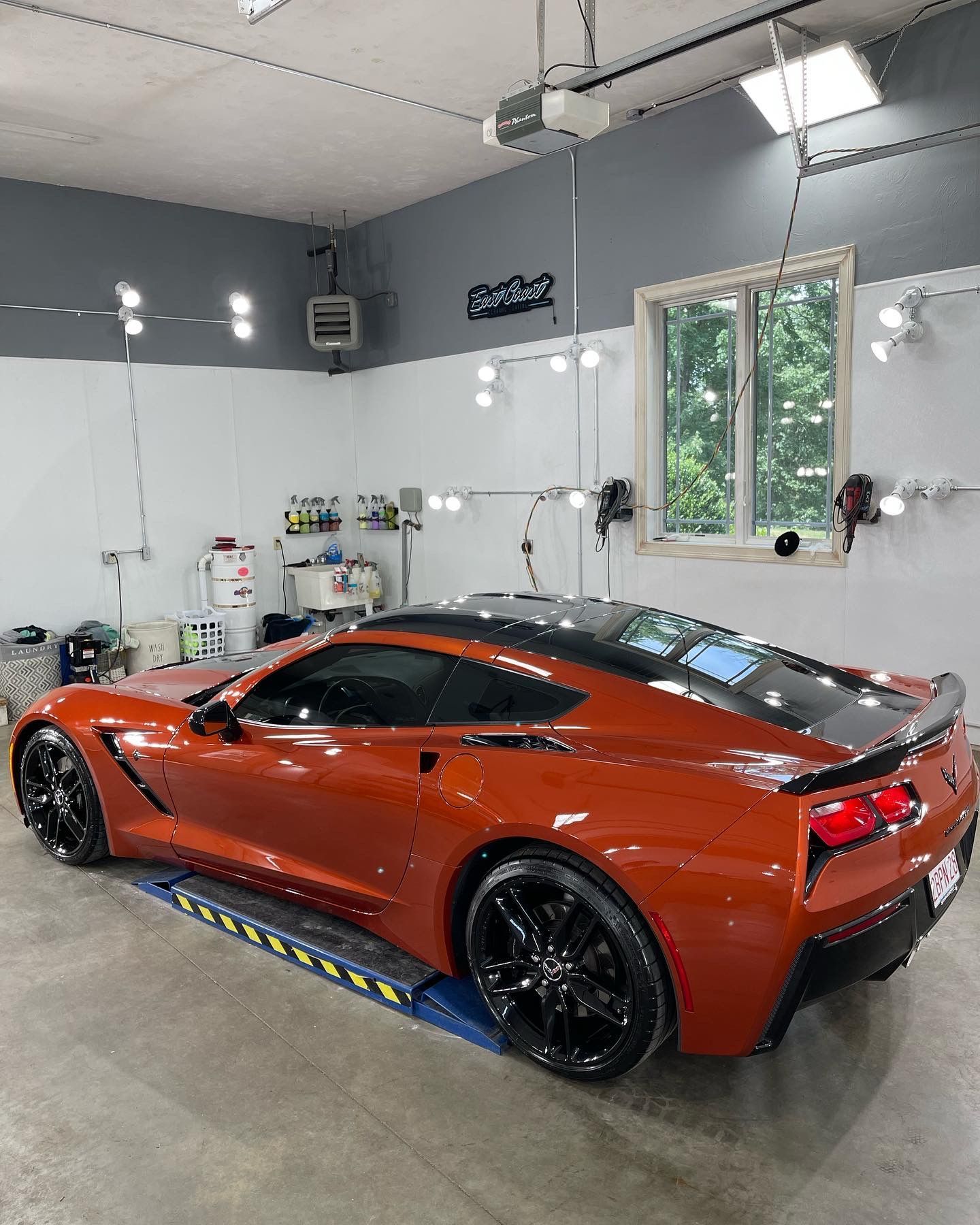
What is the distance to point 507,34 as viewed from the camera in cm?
507

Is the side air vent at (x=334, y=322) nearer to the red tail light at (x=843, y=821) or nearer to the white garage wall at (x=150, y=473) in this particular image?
the white garage wall at (x=150, y=473)

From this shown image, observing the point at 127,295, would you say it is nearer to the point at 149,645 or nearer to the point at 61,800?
the point at 149,645

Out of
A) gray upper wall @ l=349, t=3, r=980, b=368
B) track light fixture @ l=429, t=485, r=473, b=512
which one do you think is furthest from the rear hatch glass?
track light fixture @ l=429, t=485, r=473, b=512

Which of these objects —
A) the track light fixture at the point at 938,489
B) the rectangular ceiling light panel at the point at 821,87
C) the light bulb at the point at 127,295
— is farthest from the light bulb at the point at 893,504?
the light bulb at the point at 127,295

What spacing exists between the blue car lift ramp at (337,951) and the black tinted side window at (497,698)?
867 millimetres

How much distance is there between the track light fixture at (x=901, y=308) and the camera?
505 centimetres

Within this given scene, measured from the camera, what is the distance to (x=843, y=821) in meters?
2.16

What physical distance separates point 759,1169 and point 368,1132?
0.95m

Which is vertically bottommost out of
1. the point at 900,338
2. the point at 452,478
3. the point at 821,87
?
the point at 452,478

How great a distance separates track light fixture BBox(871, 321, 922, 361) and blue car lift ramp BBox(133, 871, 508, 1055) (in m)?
4.15

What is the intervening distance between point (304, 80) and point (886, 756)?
524cm

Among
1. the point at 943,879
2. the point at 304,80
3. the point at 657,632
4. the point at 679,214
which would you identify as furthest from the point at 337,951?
the point at 679,214

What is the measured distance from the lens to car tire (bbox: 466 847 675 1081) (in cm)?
228

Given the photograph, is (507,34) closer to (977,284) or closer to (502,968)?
(977,284)
